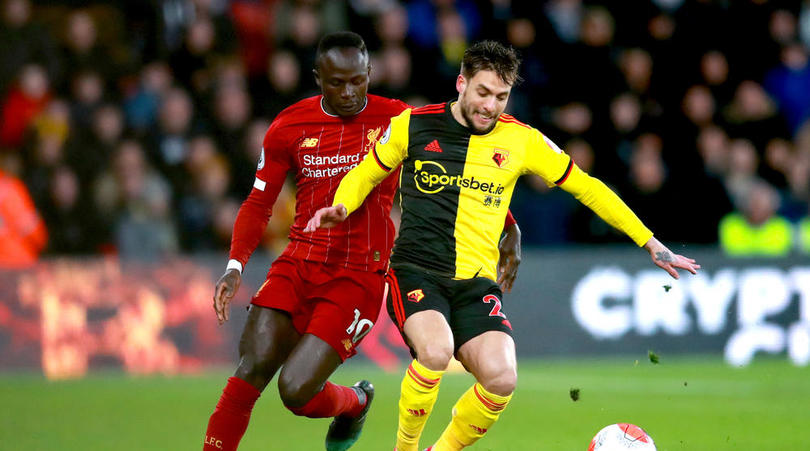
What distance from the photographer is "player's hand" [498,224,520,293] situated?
6.68 m

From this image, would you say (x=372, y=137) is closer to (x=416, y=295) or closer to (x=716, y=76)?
(x=416, y=295)

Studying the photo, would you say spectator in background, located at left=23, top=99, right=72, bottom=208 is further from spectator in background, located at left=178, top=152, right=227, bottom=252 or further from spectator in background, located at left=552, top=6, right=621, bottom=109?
spectator in background, located at left=552, top=6, right=621, bottom=109

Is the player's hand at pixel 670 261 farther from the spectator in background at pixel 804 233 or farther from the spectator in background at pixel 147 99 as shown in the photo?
the spectator in background at pixel 804 233

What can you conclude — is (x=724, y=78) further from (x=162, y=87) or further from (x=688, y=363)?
(x=162, y=87)

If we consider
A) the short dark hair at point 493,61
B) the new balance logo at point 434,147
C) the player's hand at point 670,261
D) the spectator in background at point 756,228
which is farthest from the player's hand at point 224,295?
the spectator in background at point 756,228

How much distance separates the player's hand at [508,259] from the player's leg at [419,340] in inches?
26.6

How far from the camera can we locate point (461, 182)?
20.3 feet

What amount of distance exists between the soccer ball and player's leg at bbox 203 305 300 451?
1621 mm

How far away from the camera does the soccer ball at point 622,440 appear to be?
5.87 meters

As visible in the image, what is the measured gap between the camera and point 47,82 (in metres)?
12.5

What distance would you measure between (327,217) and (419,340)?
0.73 metres

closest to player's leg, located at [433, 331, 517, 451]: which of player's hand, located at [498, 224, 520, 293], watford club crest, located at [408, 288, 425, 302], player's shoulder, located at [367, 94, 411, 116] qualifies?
watford club crest, located at [408, 288, 425, 302]

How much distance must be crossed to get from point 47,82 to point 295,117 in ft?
21.9

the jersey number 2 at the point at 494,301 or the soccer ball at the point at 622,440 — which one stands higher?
the jersey number 2 at the point at 494,301
